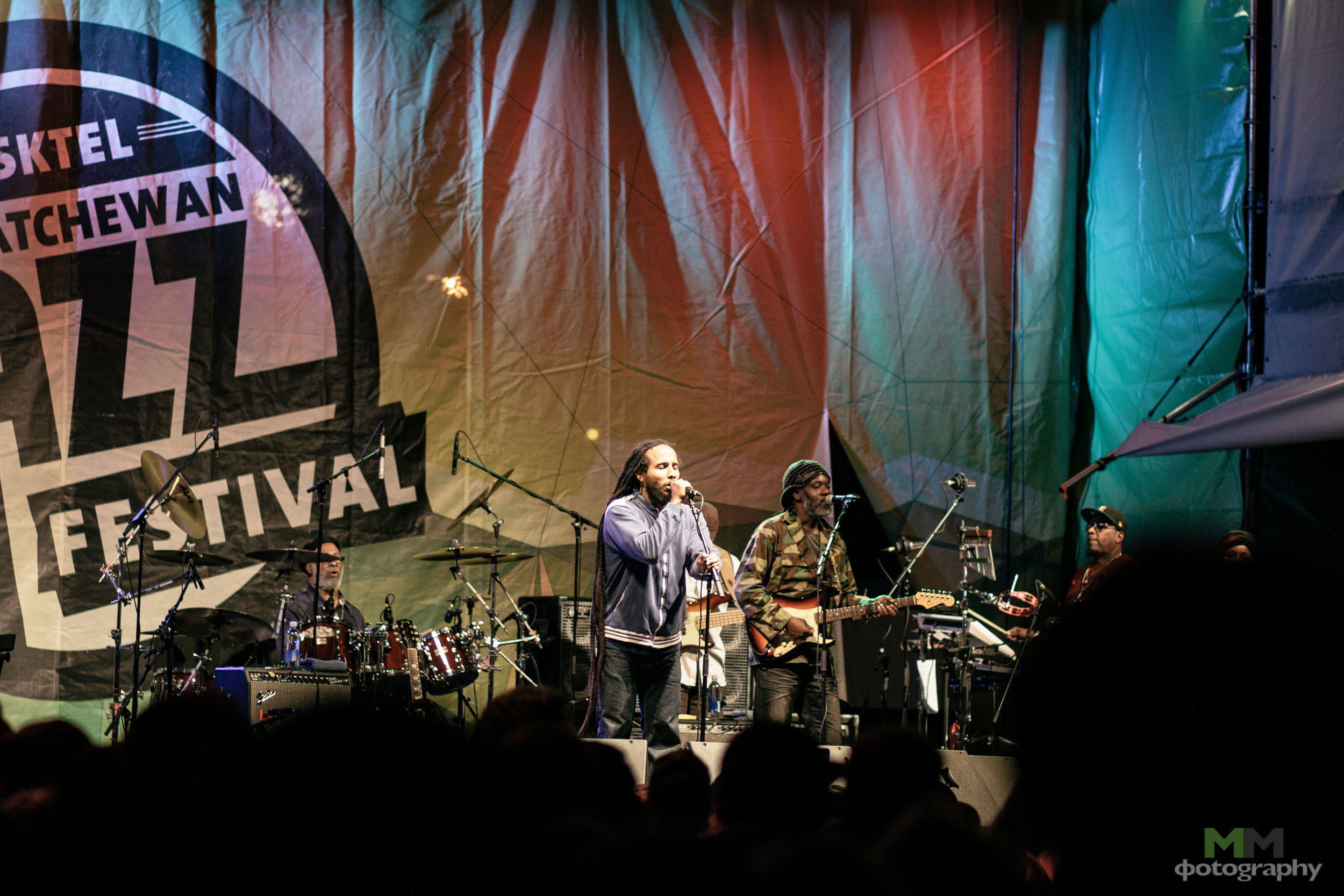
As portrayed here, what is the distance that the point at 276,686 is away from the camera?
7.30 meters

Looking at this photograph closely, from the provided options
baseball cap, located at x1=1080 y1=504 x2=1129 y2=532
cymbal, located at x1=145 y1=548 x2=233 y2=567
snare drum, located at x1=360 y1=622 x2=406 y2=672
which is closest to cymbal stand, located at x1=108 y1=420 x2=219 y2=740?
cymbal, located at x1=145 y1=548 x2=233 y2=567

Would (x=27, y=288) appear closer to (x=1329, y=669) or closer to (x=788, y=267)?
(x=788, y=267)

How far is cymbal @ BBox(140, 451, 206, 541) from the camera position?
7.32 m

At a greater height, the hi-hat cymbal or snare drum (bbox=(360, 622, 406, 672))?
the hi-hat cymbal

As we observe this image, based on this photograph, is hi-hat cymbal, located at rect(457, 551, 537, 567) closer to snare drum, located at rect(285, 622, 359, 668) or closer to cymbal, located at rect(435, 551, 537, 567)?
cymbal, located at rect(435, 551, 537, 567)

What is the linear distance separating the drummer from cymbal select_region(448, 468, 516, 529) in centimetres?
95

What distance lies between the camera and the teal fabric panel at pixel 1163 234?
303 inches

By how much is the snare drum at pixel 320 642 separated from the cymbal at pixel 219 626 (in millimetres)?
336

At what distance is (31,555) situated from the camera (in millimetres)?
8273

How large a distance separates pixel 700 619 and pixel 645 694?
2.21 m

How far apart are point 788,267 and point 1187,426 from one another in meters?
3.61

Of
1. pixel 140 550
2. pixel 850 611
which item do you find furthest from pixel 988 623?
pixel 140 550

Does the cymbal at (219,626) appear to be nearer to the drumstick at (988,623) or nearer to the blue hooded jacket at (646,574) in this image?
the blue hooded jacket at (646,574)

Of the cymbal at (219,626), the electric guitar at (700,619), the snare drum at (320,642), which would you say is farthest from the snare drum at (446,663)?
the electric guitar at (700,619)
